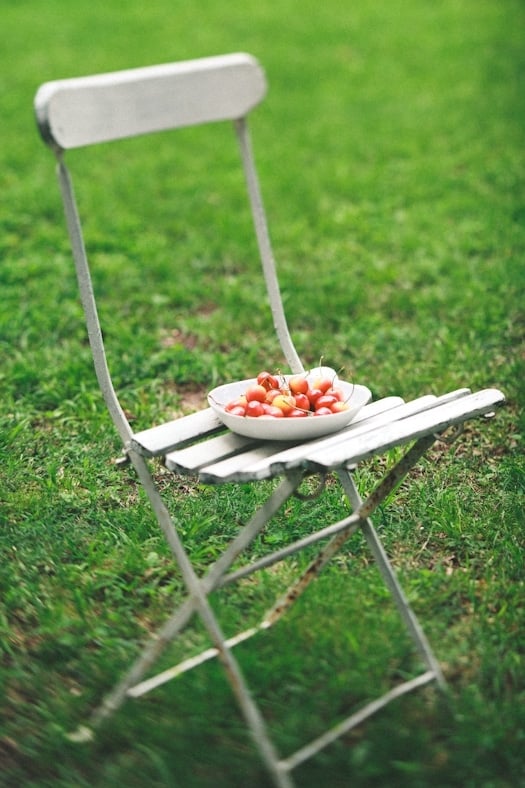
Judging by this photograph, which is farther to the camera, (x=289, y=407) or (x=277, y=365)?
(x=277, y=365)

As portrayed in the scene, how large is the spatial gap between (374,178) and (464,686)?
15.8 ft

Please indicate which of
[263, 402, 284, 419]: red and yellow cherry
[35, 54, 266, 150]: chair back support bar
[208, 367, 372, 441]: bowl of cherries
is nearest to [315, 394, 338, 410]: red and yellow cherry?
[208, 367, 372, 441]: bowl of cherries

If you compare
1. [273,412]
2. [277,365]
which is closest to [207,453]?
[273,412]

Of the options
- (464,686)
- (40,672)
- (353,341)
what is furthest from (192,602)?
(353,341)

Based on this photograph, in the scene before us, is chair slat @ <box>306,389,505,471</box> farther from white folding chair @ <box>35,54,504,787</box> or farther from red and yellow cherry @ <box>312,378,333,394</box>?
red and yellow cherry @ <box>312,378,333,394</box>

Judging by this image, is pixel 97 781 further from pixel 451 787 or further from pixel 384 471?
pixel 384 471

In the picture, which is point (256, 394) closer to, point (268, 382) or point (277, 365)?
point (268, 382)

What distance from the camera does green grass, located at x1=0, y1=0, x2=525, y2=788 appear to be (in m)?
2.44

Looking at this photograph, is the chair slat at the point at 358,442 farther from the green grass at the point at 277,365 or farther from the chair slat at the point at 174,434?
the green grass at the point at 277,365

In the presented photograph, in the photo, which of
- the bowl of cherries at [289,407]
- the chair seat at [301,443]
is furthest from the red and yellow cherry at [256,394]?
the chair seat at [301,443]

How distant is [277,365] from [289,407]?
199 centimetres

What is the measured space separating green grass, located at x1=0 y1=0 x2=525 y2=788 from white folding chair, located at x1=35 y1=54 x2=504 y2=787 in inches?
3.8

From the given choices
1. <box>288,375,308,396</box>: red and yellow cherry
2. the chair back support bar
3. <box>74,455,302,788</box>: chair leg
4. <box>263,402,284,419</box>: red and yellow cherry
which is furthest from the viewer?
<box>288,375,308,396</box>: red and yellow cherry

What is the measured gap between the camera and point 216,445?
8.11ft
